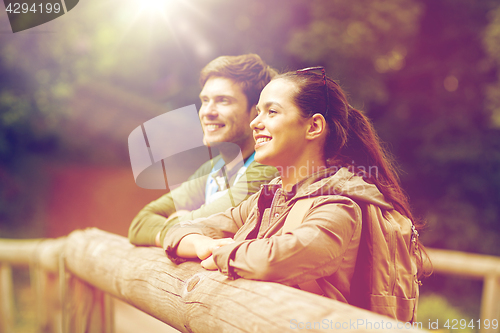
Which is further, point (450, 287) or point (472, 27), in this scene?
point (450, 287)

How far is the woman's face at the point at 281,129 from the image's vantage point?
1032 millimetres

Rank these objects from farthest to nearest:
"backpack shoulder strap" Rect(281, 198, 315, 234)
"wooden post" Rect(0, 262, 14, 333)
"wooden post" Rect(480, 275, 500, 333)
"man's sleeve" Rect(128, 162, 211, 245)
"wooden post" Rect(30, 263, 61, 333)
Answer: "wooden post" Rect(0, 262, 14, 333)
"wooden post" Rect(480, 275, 500, 333)
"wooden post" Rect(30, 263, 61, 333)
"man's sleeve" Rect(128, 162, 211, 245)
"backpack shoulder strap" Rect(281, 198, 315, 234)

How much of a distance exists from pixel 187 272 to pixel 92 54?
15.3 feet

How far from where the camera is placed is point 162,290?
113 centimetres

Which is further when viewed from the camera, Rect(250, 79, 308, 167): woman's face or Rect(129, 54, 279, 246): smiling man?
Rect(129, 54, 279, 246): smiling man

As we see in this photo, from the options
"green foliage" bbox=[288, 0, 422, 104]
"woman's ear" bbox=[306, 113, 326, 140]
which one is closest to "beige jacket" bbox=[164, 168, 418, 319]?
"woman's ear" bbox=[306, 113, 326, 140]

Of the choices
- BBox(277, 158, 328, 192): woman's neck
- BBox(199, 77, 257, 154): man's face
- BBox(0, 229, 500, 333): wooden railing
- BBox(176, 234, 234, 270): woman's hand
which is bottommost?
BBox(0, 229, 500, 333): wooden railing

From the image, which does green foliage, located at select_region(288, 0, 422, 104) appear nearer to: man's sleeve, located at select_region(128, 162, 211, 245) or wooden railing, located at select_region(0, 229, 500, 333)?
wooden railing, located at select_region(0, 229, 500, 333)

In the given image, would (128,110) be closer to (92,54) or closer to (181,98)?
(92,54)

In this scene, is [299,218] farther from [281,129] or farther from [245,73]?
[245,73]

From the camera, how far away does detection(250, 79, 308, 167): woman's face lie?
1032 mm

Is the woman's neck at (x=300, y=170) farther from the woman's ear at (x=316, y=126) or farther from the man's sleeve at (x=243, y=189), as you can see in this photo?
the man's sleeve at (x=243, y=189)

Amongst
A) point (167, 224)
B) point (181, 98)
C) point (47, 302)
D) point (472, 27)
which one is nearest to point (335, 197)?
point (167, 224)

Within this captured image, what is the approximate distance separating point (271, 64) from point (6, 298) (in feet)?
11.7
